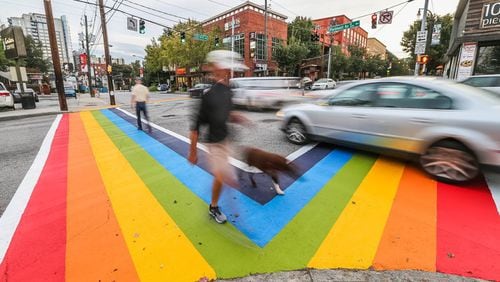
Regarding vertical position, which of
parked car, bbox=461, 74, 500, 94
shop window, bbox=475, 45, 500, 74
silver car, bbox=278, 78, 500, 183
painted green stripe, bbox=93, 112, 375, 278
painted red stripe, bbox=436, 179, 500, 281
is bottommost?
painted green stripe, bbox=93, 112, 375, 278

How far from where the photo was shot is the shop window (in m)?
13.1

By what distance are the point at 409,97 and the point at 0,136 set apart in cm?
1117

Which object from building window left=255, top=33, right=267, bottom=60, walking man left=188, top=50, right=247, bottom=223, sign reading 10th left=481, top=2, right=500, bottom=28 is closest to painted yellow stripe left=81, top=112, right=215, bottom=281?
walking man left=188, top=50, right=247, bottom=223

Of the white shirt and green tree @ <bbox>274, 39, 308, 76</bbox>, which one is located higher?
green tree @ <bbox>274, 39, 308, 76</bbox>

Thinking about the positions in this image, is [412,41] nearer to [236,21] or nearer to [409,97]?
[236,21]

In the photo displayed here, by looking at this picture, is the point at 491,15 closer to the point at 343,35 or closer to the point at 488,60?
the point at 488,60

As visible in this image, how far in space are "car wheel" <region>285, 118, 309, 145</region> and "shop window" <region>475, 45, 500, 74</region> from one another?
46.5 ft

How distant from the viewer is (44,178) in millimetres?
4441

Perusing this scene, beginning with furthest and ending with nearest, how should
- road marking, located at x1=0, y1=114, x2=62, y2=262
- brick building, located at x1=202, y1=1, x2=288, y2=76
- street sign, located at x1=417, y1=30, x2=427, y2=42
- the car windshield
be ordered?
brick building, located at x1=202, y1=1, x2=288, y2=76 → street sign, located at x1=417, y1=30, x2=427, y2=42 → the car windshield → road marking, located at x1=0, y1=114, x2=62, y2=262

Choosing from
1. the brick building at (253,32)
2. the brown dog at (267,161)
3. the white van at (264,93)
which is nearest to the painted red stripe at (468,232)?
the brown dog at (267,161)

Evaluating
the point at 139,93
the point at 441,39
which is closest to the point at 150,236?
the point at 139,93

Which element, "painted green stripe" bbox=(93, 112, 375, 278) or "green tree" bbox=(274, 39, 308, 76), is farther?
"green tree" bbox=(274, 39, 308, 76)

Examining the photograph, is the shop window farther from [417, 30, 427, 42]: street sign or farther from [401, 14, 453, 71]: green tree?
[401, 14, 453, 71]: green tree

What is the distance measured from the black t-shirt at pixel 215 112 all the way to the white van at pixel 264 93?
878 centimetres
